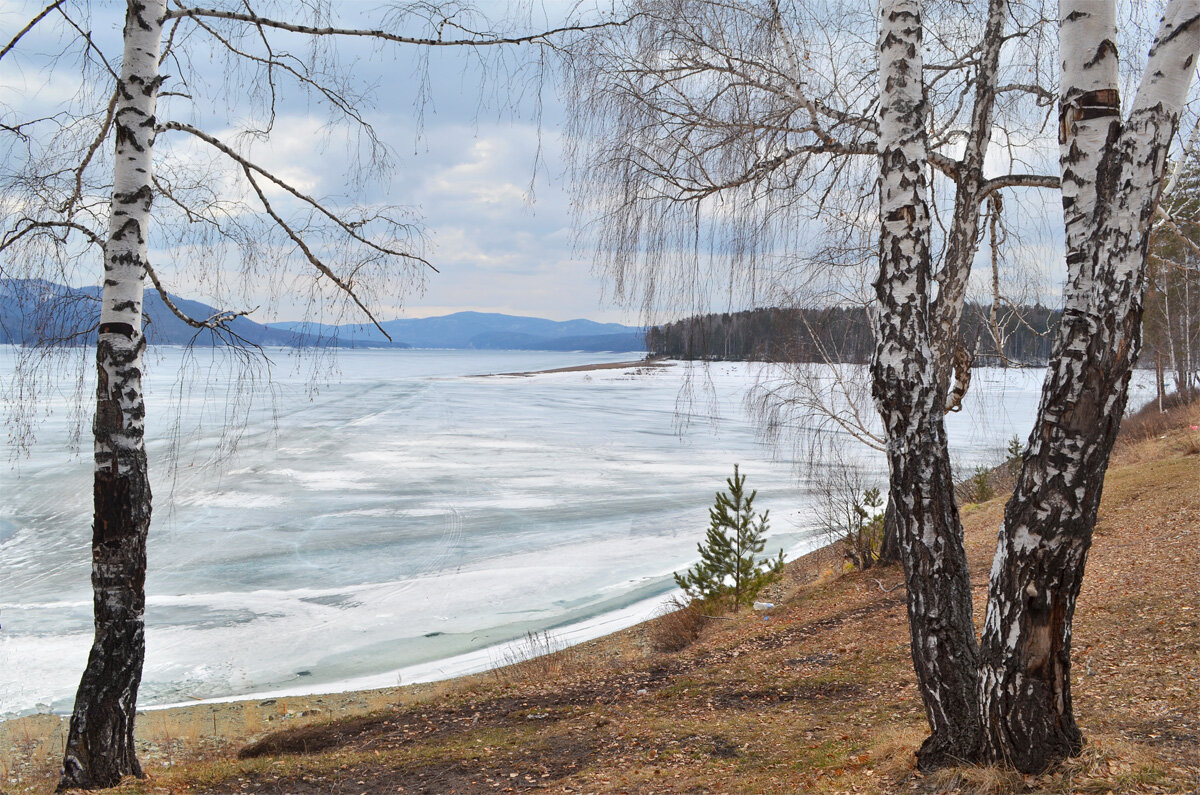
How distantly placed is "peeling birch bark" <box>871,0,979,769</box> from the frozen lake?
1.44 metres

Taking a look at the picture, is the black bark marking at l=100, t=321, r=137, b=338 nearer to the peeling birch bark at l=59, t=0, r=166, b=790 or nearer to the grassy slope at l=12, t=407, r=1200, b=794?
the peeling birch bark at l=59, t=0, r=166, b=790

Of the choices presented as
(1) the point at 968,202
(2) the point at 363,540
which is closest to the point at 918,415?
(1) the point at 968,202

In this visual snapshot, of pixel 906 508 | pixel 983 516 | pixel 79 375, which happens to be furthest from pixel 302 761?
pixel 983 516

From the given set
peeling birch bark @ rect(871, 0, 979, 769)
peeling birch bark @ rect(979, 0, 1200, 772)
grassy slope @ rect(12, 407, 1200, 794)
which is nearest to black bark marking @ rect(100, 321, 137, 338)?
grassy slope @ rect(12, 407, 1200, 794)

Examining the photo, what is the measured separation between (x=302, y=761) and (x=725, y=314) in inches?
180

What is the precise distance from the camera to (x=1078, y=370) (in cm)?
292

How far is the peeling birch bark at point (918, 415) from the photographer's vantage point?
3371mm

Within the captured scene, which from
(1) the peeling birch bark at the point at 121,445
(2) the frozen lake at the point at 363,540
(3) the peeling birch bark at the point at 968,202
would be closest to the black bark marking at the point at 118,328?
(1) the peeling birch bark at the point at 121,445

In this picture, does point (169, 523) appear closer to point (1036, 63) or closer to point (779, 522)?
point (779, 522)

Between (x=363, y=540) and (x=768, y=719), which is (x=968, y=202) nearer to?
(x=768, y=719)

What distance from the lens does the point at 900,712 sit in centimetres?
504

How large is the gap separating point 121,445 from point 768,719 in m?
4.79

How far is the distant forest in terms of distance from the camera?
24.0 feet

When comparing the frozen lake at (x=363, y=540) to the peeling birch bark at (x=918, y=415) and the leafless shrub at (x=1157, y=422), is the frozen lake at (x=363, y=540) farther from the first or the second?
the leafless shrub at (x=1157, y=422)
